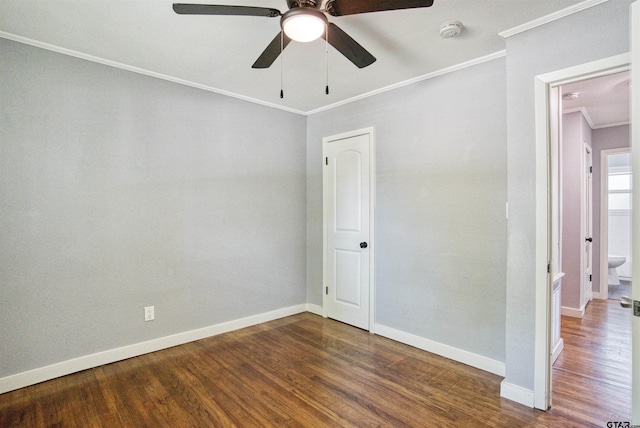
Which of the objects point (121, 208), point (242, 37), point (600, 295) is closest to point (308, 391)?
point (121, 208)

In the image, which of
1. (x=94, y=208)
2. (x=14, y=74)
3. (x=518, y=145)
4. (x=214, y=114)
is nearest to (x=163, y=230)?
(x=94, y=208)

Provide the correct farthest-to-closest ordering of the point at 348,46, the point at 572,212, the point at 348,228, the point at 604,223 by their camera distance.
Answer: the point at 604,223 < the point at 572,212 < the point at 348,228 < the point at 348,46

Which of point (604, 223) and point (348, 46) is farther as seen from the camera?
point (604, 223)

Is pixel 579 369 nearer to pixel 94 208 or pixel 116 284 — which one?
pixel 116 284

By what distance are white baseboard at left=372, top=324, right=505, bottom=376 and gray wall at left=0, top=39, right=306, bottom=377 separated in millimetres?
1398

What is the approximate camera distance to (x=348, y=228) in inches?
149

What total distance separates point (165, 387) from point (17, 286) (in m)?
1.31

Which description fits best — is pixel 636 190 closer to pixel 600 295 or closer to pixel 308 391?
pixel 308 391

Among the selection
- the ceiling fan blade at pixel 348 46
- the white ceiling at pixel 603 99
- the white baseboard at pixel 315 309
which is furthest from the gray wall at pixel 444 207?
the ceiling fan blade at pixel 348 46

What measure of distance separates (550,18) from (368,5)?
1346 millimetres

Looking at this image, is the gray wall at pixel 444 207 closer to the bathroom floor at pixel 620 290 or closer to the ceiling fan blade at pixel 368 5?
the ceiling fan blade at pixel 368 5

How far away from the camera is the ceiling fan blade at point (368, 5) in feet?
5.07

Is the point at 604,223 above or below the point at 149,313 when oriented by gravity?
above

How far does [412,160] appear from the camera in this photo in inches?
125
